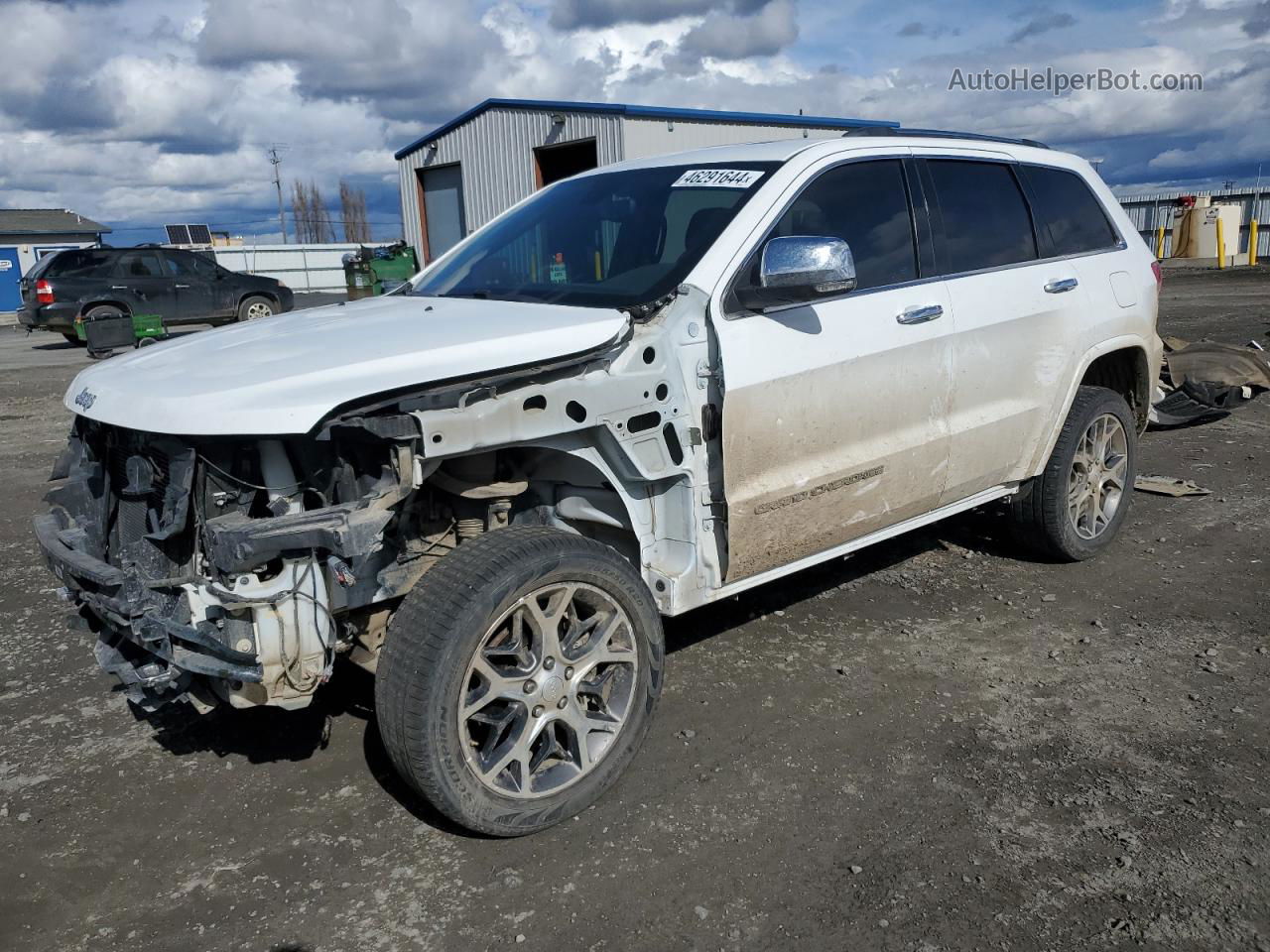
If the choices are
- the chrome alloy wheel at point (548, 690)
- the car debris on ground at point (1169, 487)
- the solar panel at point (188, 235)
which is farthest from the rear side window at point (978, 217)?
the solar panel at point (188, 235)

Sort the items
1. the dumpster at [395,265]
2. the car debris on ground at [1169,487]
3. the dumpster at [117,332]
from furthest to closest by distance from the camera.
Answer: the dumpster at [395,265] → the dumpster at [117,332] → the car debris on ground at [1169,487]

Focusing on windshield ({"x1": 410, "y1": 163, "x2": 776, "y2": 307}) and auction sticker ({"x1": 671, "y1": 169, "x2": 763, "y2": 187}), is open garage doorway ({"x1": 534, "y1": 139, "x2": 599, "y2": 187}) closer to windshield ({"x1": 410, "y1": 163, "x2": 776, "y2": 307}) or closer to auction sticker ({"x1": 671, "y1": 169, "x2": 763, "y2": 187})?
windshield ({"x1": 410, "y1": 163, "x2": 776, "y2": 307})

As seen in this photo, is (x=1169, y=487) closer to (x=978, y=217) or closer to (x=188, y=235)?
(x=978, y=217)

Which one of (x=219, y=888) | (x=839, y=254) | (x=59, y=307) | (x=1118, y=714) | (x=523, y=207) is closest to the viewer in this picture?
(x=219, y=888)

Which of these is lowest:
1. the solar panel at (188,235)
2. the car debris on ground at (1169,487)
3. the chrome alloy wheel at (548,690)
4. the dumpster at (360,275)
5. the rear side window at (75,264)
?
the car debris on ground at (1169,487)

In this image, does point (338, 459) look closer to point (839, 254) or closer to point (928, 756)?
point (839, 254)

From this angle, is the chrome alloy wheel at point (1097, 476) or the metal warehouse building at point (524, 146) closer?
the chrome alloy wheel at point (1097, 476)

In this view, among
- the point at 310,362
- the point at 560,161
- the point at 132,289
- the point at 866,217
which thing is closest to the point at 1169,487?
the point at 866,217

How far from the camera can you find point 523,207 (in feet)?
15.2

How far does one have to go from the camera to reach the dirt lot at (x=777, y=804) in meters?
2.68

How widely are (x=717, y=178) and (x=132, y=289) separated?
18.3m

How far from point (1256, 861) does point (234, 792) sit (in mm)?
3074

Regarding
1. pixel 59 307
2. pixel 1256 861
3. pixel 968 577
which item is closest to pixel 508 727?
pixel 1256 861

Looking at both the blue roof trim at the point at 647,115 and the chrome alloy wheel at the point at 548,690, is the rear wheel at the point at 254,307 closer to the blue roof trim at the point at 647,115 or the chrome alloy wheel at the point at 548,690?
the blue roof trim at the point at 647,115
